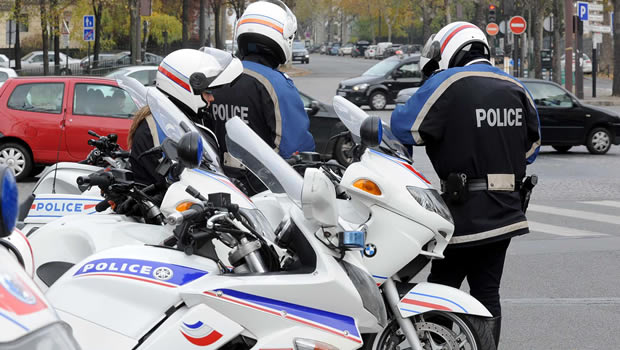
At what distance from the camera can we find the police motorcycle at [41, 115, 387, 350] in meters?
3.84

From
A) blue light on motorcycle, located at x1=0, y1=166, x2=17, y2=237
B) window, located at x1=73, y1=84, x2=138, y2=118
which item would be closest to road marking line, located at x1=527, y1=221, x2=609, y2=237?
window, located at x1=73, y1=84, x2=138, y2=118

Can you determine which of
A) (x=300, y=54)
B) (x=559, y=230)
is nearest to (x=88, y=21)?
(x=559, y=230)

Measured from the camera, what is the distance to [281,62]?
6027mm

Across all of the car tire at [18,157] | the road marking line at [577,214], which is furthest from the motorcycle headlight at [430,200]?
the car tire at [18,157]

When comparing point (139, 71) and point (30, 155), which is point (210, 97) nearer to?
point (30, 155)

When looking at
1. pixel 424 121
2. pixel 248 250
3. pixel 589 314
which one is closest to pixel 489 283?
pixel 424 121

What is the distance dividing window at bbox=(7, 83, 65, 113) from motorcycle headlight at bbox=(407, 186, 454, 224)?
11111 mm

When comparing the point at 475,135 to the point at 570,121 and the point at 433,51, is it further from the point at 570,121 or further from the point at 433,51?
the point at 570,121

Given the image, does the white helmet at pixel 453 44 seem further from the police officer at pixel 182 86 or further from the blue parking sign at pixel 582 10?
the blue parking sign at pixel 582 10

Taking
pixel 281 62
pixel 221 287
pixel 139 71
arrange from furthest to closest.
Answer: pixel 139 71 → pixel 281 62 → pixel 221 287

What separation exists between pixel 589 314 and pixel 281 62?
292cm

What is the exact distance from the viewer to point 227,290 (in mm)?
3855

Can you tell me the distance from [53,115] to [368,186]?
1114cm

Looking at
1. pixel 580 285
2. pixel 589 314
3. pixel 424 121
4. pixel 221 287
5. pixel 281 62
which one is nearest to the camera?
pixel 221 287
